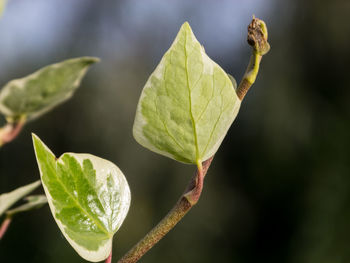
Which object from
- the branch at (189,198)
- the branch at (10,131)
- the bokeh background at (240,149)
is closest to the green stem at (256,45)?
the branch at (189,198)

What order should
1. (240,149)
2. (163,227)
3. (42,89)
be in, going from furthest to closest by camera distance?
(240,149) < (42,89) < (163,227)

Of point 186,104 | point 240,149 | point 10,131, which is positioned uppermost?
point 186,104

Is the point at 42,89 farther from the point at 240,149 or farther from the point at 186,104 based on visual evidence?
the point at 240,149

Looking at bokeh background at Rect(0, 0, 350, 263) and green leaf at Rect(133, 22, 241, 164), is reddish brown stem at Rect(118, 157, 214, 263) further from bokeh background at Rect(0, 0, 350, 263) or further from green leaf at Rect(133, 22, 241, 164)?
bokeh background at Rect(0, 0, 350, 263)

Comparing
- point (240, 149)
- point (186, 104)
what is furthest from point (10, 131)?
point (240, 149)

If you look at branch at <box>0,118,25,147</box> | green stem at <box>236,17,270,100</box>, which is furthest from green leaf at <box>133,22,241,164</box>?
branch at <box>0,118,25,147</box>

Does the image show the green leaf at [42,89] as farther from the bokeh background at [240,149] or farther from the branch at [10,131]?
the bokeh background at [240,149]
